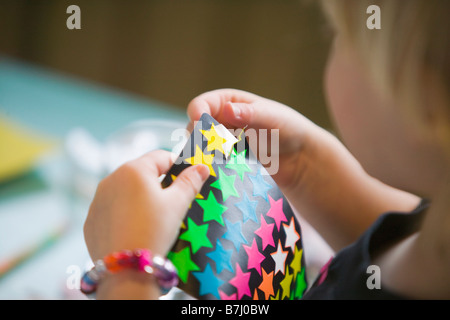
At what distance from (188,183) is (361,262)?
211mm

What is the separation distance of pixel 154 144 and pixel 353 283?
0.95 ft

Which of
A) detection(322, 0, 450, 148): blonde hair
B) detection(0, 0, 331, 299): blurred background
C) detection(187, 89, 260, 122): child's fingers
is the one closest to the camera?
detection(322, 0, 450, 148): blonde hair

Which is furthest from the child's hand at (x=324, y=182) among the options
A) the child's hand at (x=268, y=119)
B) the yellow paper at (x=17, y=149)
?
the yellow paper at (x=17, y=149)

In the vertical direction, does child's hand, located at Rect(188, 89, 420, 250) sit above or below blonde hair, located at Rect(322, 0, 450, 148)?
below

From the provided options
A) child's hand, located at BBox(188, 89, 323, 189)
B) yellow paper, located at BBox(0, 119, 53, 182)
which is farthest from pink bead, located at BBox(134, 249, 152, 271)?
yellow paper, located at BBox(0, 119, 53, 182)

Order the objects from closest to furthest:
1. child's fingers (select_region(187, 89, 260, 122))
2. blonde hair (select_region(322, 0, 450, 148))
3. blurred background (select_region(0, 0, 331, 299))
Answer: blonde hair (select_region(322, 0, 450, 148)) → child's fingers (select_region(187, 89, 260, 122)) → blurred background (select_region(0, 0, 331, 299))

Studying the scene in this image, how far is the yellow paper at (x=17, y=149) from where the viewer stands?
2.02ft

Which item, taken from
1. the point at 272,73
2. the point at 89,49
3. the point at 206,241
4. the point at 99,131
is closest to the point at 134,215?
the point at 206,241

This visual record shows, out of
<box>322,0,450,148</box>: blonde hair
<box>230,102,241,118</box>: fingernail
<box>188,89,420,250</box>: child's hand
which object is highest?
<box>322,0,450,148</box>: blonde hair

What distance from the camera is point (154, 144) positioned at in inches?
22.5

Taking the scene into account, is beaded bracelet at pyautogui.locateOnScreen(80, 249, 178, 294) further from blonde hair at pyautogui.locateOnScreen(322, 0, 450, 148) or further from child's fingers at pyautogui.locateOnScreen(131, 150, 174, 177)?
blonde hair at pyautogui.locateOnScreen(322, 0, 450, 148)

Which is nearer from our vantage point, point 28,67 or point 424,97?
point 424,97

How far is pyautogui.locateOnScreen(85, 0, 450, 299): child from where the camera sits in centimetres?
31
